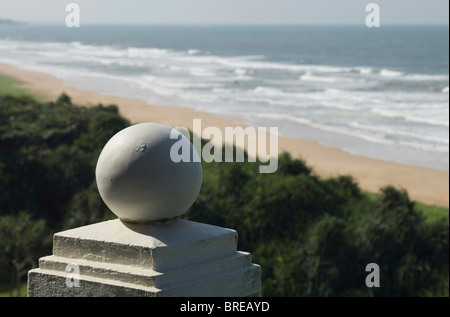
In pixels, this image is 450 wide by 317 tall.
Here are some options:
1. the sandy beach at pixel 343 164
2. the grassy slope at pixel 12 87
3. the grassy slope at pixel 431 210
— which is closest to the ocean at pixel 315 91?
the sandy beach at pixel 343 164

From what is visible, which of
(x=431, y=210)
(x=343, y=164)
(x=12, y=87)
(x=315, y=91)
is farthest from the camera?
(x=315, y=91)

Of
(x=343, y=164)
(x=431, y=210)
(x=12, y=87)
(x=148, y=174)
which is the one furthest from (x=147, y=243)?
(x=12, y=87)

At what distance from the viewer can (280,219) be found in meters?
18.4

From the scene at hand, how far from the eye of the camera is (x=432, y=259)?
57.9 feet

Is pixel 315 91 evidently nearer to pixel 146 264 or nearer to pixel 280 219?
pixel 280 219

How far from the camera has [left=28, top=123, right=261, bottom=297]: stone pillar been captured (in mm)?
5129

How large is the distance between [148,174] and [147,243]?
48 centimetres

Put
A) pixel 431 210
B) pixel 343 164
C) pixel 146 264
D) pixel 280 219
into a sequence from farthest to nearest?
pixel 343 164
pixel 431 210
pixel 280 219
pixel 146 264

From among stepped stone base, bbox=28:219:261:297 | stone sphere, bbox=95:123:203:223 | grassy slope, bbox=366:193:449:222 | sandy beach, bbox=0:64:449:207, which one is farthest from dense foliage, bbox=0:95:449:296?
stone sphere, bbox=95:123:203:223

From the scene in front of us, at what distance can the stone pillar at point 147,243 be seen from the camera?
16.8ft

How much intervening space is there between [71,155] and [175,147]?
56.6 feet

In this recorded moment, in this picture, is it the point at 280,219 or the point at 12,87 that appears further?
the point at 12,87

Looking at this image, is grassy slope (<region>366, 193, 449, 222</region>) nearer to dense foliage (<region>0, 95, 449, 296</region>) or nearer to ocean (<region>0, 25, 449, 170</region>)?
dense foliage (<region>0, 95, 449, 296</region>)
